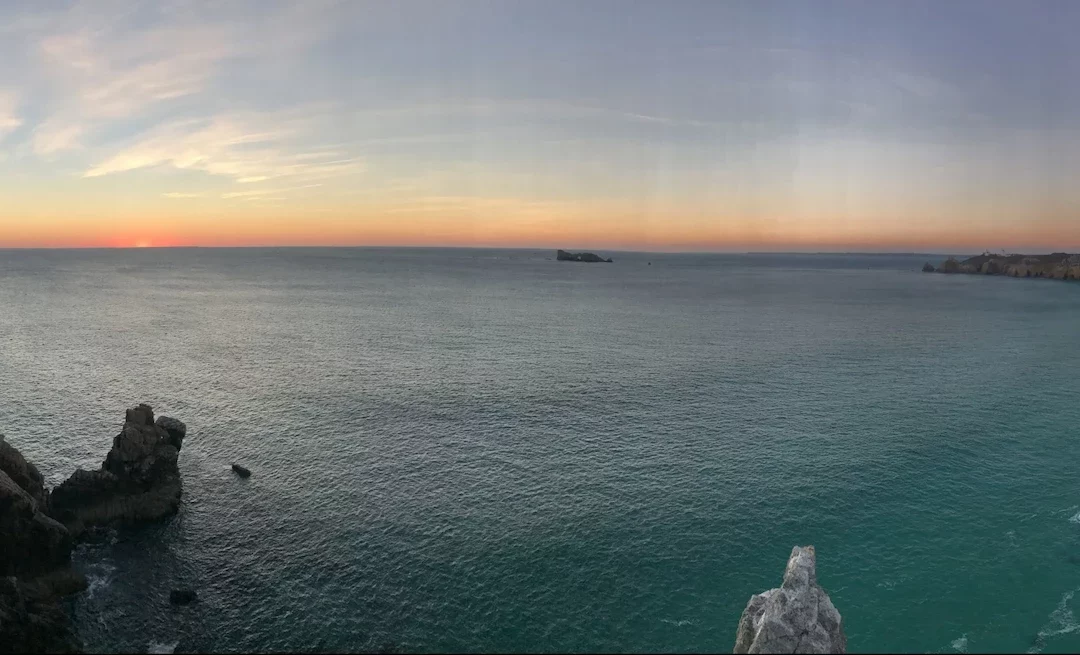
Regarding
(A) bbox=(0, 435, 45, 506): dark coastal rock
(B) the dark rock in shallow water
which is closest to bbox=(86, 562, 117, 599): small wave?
(B) the dark rock in shallow water

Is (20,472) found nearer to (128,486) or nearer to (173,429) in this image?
(128,486)

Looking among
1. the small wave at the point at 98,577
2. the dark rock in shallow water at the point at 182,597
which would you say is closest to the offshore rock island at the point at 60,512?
the small wave at the point at 98,577

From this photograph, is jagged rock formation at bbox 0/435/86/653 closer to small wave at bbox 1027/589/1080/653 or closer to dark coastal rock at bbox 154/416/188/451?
dark coastal rock at bbox 154/416/188/451

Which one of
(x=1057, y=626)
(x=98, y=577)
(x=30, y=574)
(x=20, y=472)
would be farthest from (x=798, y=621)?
(x=20, y=472)

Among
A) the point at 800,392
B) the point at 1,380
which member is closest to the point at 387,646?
the point at 800,392

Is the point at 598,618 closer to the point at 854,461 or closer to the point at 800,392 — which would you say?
A: the point at 854,461

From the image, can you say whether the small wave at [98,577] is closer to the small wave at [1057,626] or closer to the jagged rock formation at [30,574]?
the jagged rock formation at [30,574]
